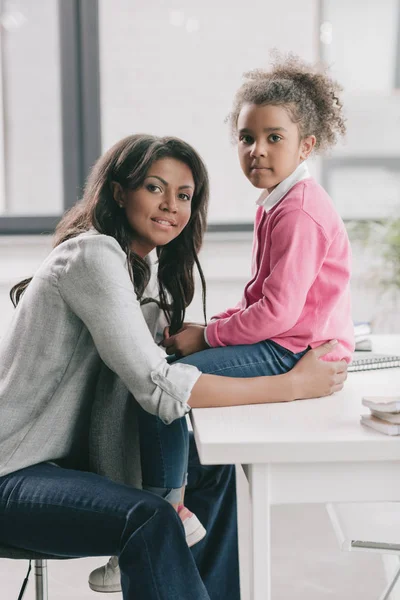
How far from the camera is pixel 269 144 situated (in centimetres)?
169

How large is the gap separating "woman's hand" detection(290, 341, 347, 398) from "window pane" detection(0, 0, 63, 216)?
2611 millimetres

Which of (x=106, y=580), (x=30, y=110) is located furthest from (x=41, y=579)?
(x=30, y=110)

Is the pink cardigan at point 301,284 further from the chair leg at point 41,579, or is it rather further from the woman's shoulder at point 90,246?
the chair leg at point 41,579

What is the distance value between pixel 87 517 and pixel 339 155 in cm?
307

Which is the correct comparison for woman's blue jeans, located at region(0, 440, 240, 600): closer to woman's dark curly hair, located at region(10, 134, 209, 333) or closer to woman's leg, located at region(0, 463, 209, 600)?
woman's leg, located at region(0, 463, 209, 600)

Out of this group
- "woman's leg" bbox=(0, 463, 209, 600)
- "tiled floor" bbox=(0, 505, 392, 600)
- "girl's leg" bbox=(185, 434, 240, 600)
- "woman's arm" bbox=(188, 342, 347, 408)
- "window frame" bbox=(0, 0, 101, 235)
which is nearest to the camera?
"woman's leg" bbox=(0, 463, 209, 600)

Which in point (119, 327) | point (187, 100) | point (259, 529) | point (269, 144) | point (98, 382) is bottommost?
point (259, 529)

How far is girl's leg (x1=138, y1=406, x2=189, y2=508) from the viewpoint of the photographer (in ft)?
4.55

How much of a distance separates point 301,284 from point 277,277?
0.05m

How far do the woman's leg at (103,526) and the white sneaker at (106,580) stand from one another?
25 cm

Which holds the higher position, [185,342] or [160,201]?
[160,201]

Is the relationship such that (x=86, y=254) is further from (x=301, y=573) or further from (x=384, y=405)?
(x=301, y=573)

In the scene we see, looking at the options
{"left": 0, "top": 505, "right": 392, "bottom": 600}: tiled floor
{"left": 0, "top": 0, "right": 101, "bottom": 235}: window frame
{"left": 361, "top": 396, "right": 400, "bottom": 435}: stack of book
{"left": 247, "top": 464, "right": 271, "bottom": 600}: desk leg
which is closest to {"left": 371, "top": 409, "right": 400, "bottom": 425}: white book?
{"left": 361, "top": 396, "right": 400, "bottom": 435}: stack of book

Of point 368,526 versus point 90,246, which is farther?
point 368,526
